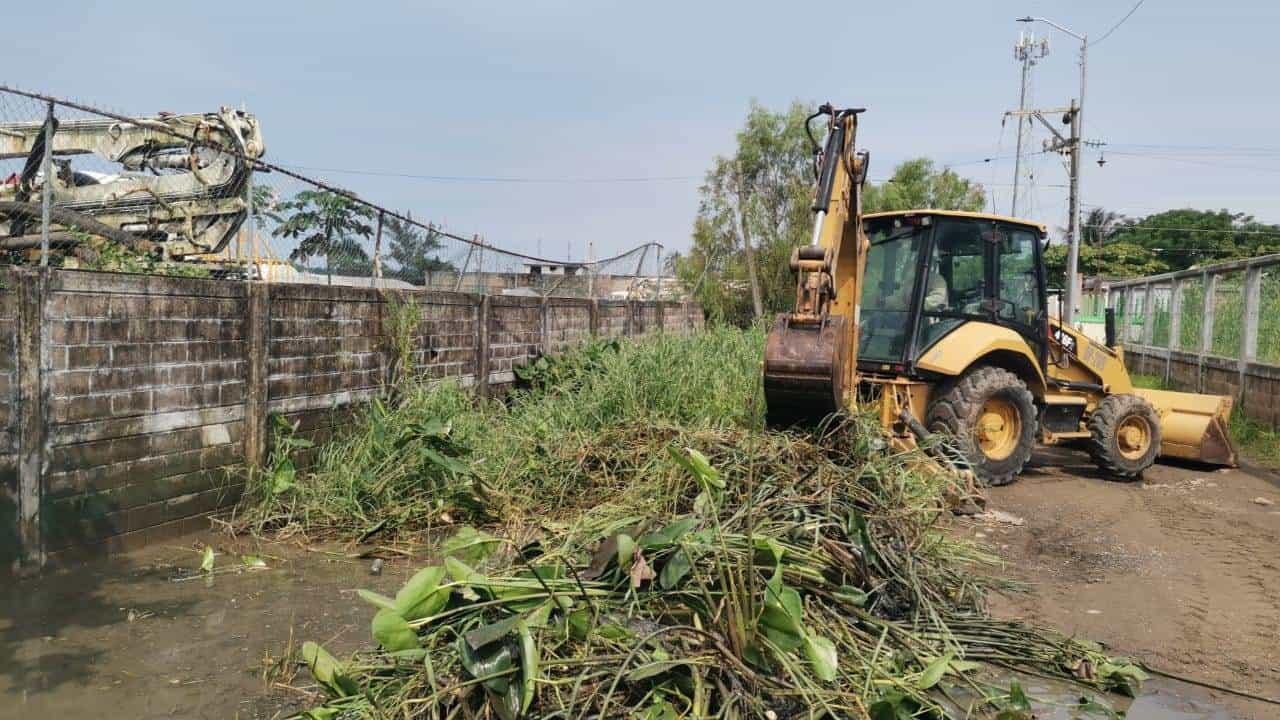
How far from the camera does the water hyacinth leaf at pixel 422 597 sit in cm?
305

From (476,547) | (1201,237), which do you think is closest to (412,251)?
(476,547)

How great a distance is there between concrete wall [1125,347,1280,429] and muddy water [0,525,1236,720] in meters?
8.87

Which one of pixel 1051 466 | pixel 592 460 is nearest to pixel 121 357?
pixel 592 460

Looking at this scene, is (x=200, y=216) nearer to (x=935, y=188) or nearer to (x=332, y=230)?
(x=332, y=230)

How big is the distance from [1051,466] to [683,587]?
7.73 meters

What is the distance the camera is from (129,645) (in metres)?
4.20

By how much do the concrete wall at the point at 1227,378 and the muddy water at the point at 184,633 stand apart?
29.1 ft

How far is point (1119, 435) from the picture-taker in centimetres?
896

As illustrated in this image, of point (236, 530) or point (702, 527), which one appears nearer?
point (702, 527)

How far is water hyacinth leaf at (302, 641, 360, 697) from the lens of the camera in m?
3.08

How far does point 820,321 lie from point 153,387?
4.14 m

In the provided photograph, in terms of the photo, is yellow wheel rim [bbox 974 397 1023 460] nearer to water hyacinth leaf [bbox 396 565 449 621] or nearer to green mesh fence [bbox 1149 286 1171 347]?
water hyacinth leaf [bbox 396 565 449 621]

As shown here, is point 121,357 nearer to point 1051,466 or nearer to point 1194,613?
point 1194,613

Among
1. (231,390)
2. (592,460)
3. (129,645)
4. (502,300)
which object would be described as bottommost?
(129,645)
